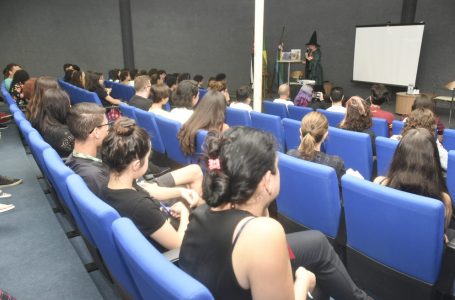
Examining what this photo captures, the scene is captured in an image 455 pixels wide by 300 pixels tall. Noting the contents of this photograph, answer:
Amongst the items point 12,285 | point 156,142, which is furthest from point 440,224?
point 156,142

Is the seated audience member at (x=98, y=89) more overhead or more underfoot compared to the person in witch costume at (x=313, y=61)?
more underfoot

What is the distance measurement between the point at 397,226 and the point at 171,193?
121 centimetres

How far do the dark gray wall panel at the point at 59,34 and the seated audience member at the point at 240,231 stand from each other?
9.17m

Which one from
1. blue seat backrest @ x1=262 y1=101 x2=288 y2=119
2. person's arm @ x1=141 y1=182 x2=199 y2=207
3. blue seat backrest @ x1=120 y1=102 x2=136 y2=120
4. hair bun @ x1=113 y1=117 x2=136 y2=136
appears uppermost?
hair bun @ x1=113 y1=117 x2=136 y2=136

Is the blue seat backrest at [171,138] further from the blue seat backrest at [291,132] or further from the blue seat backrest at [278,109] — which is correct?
the blue seat backrest at [278,109]

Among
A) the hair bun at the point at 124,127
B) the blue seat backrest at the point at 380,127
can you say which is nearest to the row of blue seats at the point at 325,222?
the hair bun at the point at 124,127

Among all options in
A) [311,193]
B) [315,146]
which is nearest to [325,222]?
[311,193]

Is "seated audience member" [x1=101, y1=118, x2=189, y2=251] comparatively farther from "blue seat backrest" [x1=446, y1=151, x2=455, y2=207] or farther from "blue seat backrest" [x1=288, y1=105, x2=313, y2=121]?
"blue seat backrest" [x1=288, y1=105, x2=313, y2=121]

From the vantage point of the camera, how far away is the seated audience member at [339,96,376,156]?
123 inches

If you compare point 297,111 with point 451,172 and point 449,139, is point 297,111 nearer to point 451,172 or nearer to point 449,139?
point 449,139

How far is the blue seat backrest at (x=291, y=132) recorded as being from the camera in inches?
127

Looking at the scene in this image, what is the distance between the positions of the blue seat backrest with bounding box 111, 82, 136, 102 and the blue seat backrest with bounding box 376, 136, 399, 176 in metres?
4.71

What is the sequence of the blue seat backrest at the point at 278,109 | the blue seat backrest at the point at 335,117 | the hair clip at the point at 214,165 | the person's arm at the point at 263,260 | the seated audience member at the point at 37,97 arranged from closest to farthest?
the person's arm at the point at 263,260 < the hair clip at the point at 214,165 < the seated audience member at the point at 37,97 < the blue seat backrest at the point at 335,117 < the blue seat backrest at the point at 278,109

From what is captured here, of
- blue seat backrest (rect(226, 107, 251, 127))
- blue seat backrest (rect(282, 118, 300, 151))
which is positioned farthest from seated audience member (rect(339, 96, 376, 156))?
blue seat backrest (rect(226, 107, 251, 127))
